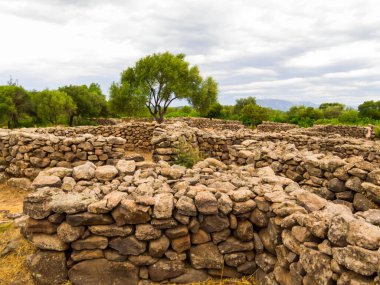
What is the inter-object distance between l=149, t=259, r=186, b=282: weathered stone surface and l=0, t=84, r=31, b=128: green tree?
35.6m

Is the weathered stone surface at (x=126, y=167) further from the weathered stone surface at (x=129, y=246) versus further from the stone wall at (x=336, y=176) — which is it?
the stone wall at (x=336, y=176)

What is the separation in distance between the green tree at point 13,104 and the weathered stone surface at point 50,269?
34521mm

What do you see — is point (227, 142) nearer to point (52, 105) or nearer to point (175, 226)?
point (175, 226)

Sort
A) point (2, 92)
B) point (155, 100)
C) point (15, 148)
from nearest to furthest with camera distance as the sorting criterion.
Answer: point (15, 148) < point (155, 100) < point (2, 92)

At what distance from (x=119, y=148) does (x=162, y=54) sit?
71.3 feet

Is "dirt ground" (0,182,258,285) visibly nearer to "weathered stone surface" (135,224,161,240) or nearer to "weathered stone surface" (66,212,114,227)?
"weathered stone surface" (66,212,114,227)

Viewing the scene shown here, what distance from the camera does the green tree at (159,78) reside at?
1113 inches

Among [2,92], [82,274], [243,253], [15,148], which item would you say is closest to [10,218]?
[82,274]

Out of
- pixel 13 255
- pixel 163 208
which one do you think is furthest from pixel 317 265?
pixel 13 255

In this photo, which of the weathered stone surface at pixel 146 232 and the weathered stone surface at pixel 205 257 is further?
the weathered stone surface at pixel 205 257

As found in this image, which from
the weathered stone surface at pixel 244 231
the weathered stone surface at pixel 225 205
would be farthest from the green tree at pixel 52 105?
the weathered stone surface at pixel 244 231

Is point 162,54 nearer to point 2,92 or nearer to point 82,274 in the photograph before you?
point 2,92

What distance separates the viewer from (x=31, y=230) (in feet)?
14.6

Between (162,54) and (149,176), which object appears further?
(162,54)
